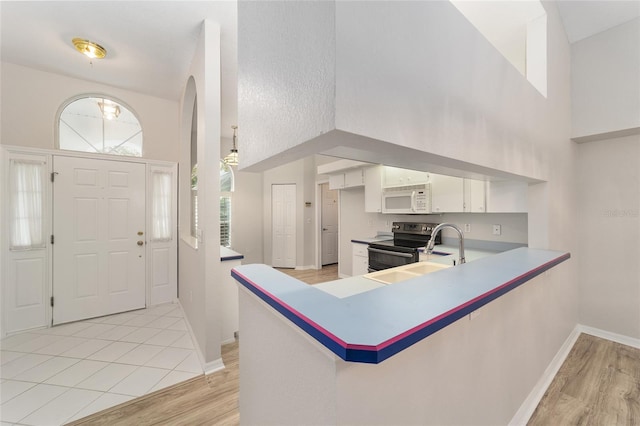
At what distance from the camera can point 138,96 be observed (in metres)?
3.63

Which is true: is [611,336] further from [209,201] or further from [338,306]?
[209,201]

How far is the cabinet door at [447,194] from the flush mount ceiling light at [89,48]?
4.02 meters

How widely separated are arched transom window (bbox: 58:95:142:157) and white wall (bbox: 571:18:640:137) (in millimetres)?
5642

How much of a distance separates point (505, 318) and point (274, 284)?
1347mm

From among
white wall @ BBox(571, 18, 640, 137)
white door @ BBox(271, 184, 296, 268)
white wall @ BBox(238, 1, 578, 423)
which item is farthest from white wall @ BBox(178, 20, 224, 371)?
white wall @ BBox(571, 18, 640, 137)

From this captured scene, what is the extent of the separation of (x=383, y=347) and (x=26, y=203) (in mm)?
4259

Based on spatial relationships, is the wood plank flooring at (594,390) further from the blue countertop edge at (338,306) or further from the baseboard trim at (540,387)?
the blue countertop edge at (338,306)

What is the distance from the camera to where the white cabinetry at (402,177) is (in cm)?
332

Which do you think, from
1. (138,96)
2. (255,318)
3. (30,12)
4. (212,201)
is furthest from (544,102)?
(138,96)

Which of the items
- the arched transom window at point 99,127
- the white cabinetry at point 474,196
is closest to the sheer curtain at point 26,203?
the arched transom window at point 99,127

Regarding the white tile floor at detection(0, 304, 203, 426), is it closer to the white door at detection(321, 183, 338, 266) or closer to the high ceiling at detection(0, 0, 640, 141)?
the high ceiling at detection(0, 0, 640, 141)

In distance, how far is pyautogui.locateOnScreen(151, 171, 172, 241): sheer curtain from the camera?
3688 millimetres

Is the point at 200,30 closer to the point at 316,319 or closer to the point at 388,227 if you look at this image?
the point at 316,319

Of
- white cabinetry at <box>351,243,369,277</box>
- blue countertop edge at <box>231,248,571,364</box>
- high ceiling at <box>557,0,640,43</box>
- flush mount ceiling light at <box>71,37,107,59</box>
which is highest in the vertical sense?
high ceiling at <box>557,0,640,43</box>
